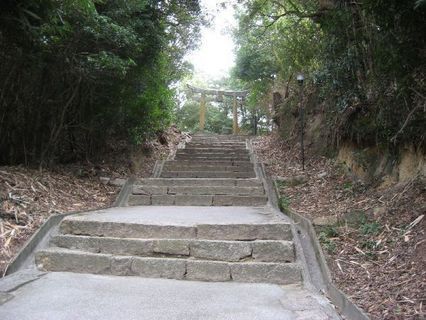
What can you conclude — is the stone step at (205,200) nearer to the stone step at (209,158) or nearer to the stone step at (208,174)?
the stone step at (208,174)

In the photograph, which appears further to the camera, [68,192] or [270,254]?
[68,192]

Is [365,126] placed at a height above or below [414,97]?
below

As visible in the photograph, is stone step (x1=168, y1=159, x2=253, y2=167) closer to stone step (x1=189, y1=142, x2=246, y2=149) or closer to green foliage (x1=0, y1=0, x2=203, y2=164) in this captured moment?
green foliage (x1=0, y1=0, x2=203, y2=164)

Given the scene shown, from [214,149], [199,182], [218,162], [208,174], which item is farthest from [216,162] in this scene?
[199,182]

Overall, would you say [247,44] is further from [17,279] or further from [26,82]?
[17,279]

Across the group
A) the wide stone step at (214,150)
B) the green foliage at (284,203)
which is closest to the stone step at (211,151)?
the wide stone step at (214,150)

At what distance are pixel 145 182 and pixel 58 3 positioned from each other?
345cm

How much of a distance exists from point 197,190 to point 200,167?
2.08 meters

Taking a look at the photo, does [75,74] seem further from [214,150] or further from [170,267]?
[214,150]

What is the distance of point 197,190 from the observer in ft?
23.0

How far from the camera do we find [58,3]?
482 centimetres

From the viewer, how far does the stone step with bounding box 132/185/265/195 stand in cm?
694

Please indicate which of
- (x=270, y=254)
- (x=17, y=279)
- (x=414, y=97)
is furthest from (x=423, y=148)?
(x=17, y=279)

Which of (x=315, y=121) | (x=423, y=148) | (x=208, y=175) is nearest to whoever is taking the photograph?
(x=423, y=148)
